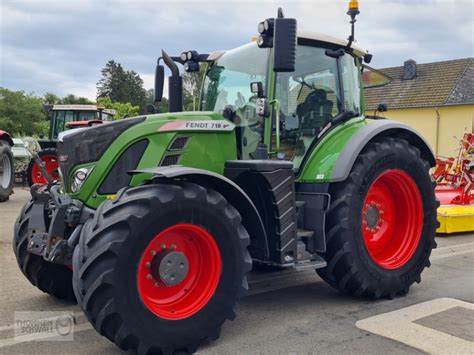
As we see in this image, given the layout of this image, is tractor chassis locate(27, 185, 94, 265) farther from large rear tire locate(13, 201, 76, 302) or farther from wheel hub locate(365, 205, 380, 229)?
wheel hub locate(365, 205, 380, 229)

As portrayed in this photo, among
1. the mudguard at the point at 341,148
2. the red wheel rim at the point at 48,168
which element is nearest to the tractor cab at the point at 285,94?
the mudguard at the point at 341,148

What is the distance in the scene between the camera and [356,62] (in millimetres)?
5316

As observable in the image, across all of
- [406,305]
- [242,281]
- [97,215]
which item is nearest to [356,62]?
[406,305]

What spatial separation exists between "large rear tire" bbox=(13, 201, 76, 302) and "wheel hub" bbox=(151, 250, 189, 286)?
1404mm

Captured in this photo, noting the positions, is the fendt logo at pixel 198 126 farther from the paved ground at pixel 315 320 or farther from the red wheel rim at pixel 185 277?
the paved ground at pixel 315 320

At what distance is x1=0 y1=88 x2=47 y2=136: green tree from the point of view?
41125 mm

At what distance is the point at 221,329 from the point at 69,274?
5.22 ft

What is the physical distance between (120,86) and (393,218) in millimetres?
62008

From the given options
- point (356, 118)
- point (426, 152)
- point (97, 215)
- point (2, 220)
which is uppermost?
point (356, 118)

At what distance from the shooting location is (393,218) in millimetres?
5168

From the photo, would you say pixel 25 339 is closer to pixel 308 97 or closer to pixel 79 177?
pixel 79 177

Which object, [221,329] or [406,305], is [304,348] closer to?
A: [221,329]

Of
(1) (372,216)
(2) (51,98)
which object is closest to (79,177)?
(1) (372,216)

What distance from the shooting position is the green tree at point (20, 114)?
41.1 meters
